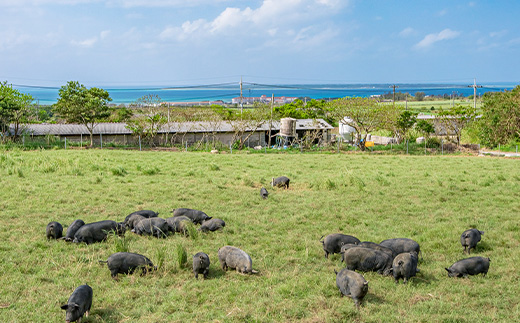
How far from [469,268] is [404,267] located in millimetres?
1192

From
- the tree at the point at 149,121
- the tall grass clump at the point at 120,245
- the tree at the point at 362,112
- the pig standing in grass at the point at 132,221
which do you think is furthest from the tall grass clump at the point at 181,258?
the tree at the point at 149,121

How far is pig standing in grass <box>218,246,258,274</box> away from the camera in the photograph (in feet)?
23.3

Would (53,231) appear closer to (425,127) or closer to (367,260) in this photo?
(367,260)

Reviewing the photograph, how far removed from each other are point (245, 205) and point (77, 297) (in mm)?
6854

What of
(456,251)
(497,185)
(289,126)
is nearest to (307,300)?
(456,251)

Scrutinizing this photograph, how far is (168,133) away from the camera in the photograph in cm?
3406

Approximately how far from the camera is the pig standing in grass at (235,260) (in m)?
7.10

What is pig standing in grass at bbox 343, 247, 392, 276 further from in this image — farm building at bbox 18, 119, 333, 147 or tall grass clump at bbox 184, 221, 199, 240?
farm building at bbox 18, 119, 333, 147

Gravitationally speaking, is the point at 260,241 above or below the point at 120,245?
below

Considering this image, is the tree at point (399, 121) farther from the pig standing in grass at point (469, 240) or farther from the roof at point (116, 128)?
the pig standing in grass at point (469, 240)

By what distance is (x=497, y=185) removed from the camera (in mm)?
14945

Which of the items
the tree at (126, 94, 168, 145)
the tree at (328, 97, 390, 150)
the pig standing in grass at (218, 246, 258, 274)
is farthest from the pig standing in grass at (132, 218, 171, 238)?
the tree at (126, 94, 168, 145)

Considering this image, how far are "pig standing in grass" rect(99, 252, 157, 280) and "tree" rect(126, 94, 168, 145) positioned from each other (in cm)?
2627

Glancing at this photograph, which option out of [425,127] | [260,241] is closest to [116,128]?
[425,127]
